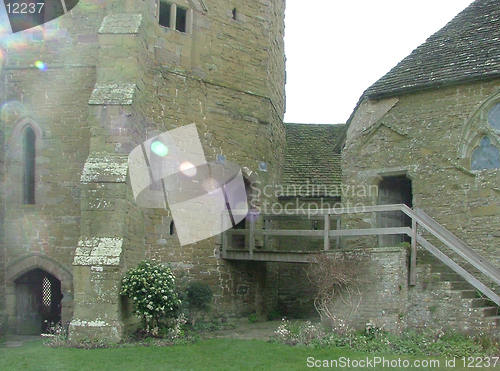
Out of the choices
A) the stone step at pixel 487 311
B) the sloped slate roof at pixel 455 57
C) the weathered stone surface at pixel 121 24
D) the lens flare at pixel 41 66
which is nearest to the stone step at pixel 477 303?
the stone step at pixel 487 311

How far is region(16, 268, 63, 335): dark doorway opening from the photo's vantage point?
14.7m

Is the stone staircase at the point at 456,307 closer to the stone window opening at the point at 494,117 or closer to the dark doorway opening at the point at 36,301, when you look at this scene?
the stone window opening at the point at 494,117

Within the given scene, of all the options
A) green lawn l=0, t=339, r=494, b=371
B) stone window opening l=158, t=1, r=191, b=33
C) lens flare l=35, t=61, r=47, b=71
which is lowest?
green lawn l=0, t=339, r=494, b=371

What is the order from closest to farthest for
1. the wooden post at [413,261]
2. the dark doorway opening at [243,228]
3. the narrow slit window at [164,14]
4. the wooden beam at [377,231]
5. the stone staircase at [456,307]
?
the stone staircase at [456,307] < the wooden post at [413,261] < the wooden beam at [377,231] < the narrow slit window at [164,14] < the dark doorway opening at [243,228]

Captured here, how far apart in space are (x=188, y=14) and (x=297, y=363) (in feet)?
33.4

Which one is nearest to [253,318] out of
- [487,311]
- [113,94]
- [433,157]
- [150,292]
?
[150,292]

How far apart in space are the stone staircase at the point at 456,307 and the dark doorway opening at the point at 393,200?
9.98 ft

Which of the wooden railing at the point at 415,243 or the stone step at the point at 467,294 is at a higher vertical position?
the wooden railing at the point at 415,243

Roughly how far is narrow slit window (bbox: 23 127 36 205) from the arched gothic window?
10625mm

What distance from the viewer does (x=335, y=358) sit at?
10.3 m

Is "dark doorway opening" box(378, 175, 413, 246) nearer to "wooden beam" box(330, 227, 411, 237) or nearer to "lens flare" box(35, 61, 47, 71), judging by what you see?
"wooden beam" box(330, 227, 411, 237)

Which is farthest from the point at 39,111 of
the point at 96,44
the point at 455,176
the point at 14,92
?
the point at 455,176

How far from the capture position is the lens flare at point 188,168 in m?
15.6

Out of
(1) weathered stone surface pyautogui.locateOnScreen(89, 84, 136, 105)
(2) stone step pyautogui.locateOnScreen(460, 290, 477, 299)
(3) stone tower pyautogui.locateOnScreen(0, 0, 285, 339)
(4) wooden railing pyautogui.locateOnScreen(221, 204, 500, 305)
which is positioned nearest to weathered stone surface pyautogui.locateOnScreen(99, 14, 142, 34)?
(3) stone tower pyautogui.locateOnScreen(0, 0, 285, 339)
